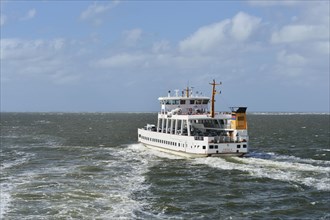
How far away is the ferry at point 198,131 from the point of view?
56.8 m

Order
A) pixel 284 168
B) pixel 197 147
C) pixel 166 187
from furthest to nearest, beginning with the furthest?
1. pixel 197 147
2. pixel 284 168
3. pixel 166 187

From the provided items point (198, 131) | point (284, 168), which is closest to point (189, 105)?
point (198, 131)

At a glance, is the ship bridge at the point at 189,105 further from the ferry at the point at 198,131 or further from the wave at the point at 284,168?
the wave at the point at 284,168

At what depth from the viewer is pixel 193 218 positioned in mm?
31234

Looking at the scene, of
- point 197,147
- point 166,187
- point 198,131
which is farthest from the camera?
point 198,131

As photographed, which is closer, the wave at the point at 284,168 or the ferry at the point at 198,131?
the wave at the point at 284,168

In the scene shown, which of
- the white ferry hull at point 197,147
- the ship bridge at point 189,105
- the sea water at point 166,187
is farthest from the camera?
the ship bridge at point 189,105

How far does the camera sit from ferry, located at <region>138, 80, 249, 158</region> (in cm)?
5678

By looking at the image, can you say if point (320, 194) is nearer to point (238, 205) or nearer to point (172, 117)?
point (238, 205)

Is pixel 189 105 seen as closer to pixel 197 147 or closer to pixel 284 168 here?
pixel 197 147

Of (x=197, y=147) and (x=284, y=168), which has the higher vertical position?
(x=197, y=147)

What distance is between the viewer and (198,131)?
6650 cm

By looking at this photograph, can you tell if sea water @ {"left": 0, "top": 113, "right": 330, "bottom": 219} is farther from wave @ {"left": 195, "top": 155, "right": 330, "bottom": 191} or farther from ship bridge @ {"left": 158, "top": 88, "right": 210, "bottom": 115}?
ship bridge @ {"left": 158, "top": 88, "right": 210, "bottom": 115}

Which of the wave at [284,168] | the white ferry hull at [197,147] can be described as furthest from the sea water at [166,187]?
the white ferry hull at [197,147]
